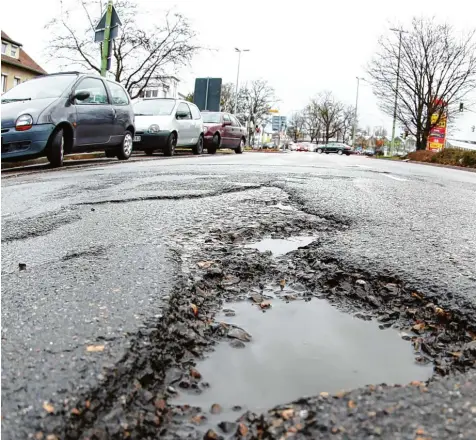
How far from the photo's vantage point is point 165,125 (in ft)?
42.5

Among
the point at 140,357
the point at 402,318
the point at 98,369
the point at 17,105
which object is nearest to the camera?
the point at 98,369

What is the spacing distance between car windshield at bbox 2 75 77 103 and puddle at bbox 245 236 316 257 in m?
6.15

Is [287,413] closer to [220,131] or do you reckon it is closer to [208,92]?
[220,131]

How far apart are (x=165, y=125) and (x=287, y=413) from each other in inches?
484

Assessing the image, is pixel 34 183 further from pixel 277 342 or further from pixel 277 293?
pixel 277 342

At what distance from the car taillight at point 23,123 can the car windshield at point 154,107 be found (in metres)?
5.92

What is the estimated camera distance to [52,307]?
1.70 metres

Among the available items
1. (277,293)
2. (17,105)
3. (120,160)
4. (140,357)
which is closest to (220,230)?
(277,293)

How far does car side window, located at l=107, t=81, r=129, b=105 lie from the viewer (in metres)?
9.75

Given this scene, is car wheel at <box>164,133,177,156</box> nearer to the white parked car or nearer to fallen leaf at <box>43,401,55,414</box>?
the white parked car

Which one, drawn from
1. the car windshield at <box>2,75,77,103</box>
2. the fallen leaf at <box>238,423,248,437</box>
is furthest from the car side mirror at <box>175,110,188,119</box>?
the fallen leaf at <box>238,423,248,437</box>

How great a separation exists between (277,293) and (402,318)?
49cm

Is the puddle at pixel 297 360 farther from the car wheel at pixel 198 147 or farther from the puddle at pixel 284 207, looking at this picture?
the car wheel at pixel 198 147

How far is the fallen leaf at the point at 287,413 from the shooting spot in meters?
1.11
